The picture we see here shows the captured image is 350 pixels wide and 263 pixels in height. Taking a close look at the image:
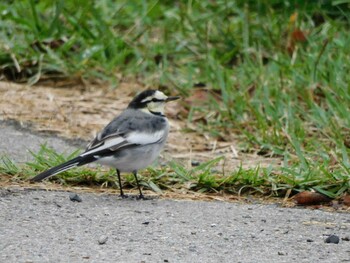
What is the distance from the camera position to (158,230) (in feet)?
16.8

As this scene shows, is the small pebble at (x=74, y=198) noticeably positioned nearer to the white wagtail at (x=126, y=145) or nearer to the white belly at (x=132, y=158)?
the white wagtail at (x=126, y=145)

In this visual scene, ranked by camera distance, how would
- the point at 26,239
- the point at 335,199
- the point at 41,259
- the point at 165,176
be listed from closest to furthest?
the point at 41,259 < the point at 26,239 < the point at 335,199 < the point at 165,176

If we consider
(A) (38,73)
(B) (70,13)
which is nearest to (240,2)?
(B) (70,13)

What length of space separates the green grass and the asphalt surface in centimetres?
94

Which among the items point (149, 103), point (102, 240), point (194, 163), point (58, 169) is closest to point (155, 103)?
point (149, 103)

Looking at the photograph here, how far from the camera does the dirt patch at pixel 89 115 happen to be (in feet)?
23.7

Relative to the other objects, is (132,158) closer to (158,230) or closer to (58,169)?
(58,169)

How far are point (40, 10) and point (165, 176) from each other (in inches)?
146

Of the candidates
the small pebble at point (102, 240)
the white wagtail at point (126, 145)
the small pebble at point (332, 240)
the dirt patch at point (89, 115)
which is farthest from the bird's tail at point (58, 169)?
the small pebble at point (332, 240)

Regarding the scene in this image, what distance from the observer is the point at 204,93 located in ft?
27.0

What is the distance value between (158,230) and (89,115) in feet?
9.52

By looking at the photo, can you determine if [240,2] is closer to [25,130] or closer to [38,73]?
[38,73]

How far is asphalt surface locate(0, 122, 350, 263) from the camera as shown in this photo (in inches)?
183

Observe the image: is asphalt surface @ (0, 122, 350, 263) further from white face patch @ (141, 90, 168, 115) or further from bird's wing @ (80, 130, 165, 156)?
white face patch @ (141, 90, 168, 115)
